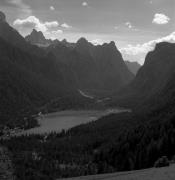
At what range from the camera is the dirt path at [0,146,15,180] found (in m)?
109

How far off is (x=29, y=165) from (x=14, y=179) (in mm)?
22959

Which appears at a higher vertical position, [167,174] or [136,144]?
[167,174]

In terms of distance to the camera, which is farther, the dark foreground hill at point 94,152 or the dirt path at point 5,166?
the dark foreground hill at point 94,152

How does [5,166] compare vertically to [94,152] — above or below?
above

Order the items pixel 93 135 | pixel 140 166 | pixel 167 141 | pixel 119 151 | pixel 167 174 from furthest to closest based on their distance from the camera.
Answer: pixel 93 135, pixel 119 151, pixel 167 141, pixel 140 166, pixel 167 174

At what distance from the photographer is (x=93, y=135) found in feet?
625

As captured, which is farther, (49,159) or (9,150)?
(9,150)

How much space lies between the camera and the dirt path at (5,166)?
108812 mm

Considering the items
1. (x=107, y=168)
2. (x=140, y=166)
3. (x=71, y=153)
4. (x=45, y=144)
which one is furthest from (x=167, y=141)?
(x=45, y=144)

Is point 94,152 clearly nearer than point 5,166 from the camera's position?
No

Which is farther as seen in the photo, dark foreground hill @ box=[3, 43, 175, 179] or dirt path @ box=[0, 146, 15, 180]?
dark foreground hill @ box=[3, 43, 175, 179]

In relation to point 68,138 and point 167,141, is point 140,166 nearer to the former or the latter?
point 167,141

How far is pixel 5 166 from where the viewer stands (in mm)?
125688

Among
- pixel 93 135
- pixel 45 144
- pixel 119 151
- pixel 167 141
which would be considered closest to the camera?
pixel 167 141
